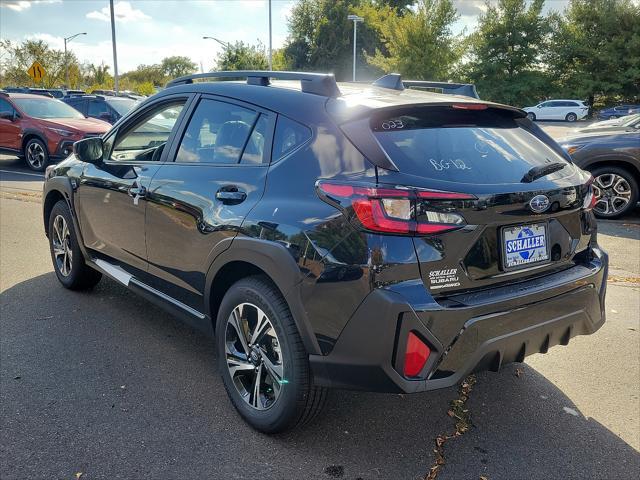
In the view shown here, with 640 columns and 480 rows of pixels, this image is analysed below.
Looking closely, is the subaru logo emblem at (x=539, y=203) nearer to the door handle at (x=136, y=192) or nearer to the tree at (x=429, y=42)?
the door handle at (x=136, y=192)

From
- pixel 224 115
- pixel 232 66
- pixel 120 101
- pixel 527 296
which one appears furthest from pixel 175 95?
pixel 232 66

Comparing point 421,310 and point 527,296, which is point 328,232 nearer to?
point 421,310

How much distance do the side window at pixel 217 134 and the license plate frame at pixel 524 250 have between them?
4.26 feet

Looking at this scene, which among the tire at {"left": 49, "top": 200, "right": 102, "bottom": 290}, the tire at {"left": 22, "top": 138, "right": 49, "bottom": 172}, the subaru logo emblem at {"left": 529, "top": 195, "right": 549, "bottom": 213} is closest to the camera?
the subaru logo emblem at {"left": 529, "top": 195, "right": 549, "bottom": 213}

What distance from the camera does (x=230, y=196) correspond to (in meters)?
2.97

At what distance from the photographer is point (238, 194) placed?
2.94 meters

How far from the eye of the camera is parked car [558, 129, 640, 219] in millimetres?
8125

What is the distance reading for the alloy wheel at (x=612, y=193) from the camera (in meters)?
8.19

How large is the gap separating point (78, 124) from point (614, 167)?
35.7ft

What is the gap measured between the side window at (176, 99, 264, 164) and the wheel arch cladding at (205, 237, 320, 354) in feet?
1.70

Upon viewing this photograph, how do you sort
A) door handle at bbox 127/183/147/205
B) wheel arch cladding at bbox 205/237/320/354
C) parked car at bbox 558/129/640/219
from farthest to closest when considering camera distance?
parked car at bbox 558/129/640/219 < door handle at bbox 127/183/147/205 < wheel arch cladding at bbox 205/237/320/354

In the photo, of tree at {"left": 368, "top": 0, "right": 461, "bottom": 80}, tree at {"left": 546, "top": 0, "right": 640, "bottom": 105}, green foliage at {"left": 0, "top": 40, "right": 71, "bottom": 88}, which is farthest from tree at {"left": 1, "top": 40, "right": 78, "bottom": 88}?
tree at {"left": 546, "top": 0, "right": 640, "bottom": 105}

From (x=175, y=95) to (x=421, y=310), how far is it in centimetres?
228

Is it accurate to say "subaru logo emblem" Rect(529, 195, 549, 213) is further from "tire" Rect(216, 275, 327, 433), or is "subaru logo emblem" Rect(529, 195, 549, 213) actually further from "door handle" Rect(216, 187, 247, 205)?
"door handle" Rect(216, 187, 247, 205)
